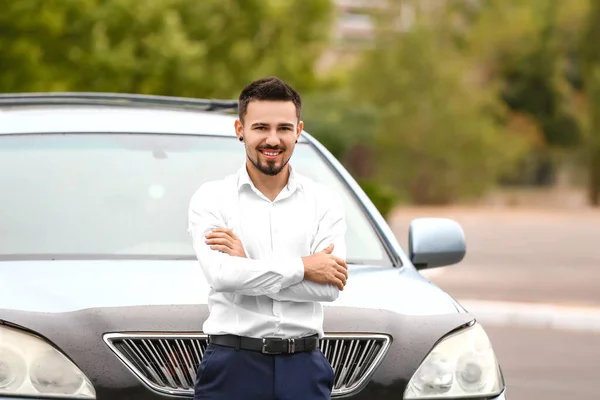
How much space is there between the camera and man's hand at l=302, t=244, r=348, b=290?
158 inches

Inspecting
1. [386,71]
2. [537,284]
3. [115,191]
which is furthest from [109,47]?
[115,191]

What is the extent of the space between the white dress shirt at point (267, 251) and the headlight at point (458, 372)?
0.51 meters

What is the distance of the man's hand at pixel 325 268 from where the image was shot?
4.01m

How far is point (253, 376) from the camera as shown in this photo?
13.0 feet

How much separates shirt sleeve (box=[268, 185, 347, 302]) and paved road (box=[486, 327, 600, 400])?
6.06 meters

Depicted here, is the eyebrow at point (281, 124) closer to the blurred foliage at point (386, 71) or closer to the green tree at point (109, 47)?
the green tree at point (109, 47)

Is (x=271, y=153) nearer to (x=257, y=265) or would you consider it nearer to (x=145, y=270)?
(x=257, y=265)

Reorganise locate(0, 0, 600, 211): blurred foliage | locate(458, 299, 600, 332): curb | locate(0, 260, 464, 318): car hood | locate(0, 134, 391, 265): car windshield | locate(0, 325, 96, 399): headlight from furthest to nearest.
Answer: locate(0, 0, 600, 211): blurred foliage → locate(458, 299, 600, 332): curb → locate(0, 134, 391, 265): car windshield → locate(0, 260, 464, 318): car hood → locate(0, 325, 96, 399): headlight

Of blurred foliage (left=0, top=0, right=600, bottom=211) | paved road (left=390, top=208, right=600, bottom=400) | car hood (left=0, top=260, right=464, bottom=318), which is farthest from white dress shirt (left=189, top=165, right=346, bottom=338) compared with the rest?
blurred foliage (left=0, top=0, right=600, bottom=211)

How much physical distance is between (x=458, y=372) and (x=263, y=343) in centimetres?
79

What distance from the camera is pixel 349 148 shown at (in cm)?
5422

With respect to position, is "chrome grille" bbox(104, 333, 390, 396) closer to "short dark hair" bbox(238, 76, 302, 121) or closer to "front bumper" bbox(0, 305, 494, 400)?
"front bumper" bbox(0, 305, 494, 400)

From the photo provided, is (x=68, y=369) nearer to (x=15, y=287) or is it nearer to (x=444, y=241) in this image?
(x=15, y=287)

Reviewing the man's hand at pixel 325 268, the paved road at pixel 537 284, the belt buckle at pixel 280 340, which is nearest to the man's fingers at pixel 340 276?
the man's hand at pixel 325 268
